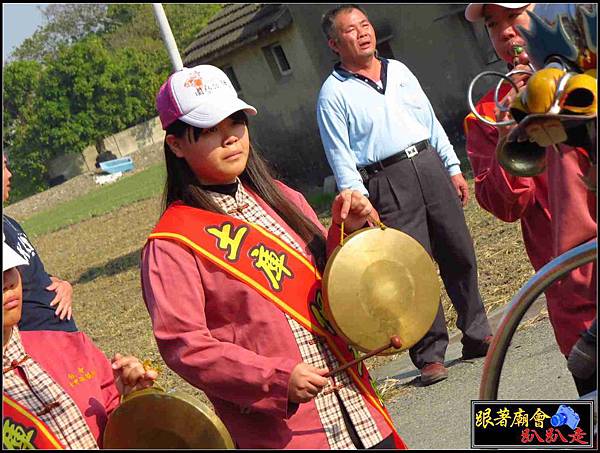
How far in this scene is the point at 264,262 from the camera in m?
3.35

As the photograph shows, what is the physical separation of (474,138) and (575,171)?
2.92 ft

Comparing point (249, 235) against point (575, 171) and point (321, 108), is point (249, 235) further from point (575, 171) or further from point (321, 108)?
point (321, 108)

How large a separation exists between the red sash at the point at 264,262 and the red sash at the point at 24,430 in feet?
2.15

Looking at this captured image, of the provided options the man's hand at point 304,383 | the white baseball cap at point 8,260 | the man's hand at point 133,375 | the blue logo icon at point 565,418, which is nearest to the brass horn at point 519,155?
the blue logo icon at point 565,418

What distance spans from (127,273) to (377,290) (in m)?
13.2

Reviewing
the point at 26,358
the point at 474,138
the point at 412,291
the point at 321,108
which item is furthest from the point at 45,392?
the point at 321,108

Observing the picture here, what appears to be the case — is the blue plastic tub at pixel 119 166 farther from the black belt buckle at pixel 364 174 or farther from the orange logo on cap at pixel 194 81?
the orange logo on cap at pixel 194 81

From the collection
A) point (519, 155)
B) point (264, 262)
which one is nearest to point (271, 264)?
point (264, 262)

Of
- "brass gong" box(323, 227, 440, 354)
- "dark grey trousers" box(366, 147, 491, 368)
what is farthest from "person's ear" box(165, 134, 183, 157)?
"dark grey trousers" box(366, 147, 491, 368)

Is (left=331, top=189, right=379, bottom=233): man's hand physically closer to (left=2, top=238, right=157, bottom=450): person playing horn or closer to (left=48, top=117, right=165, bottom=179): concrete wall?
(left=2, top=238, right=157, bottom=450): person playing horn

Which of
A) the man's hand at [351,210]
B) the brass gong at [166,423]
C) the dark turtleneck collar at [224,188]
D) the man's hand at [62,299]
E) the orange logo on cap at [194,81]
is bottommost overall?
the brass gong at [166,423]

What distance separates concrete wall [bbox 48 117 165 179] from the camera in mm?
68562

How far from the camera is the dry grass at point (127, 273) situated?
7973 millimetres

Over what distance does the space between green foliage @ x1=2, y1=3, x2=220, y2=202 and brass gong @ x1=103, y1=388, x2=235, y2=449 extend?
63741 millimetres
